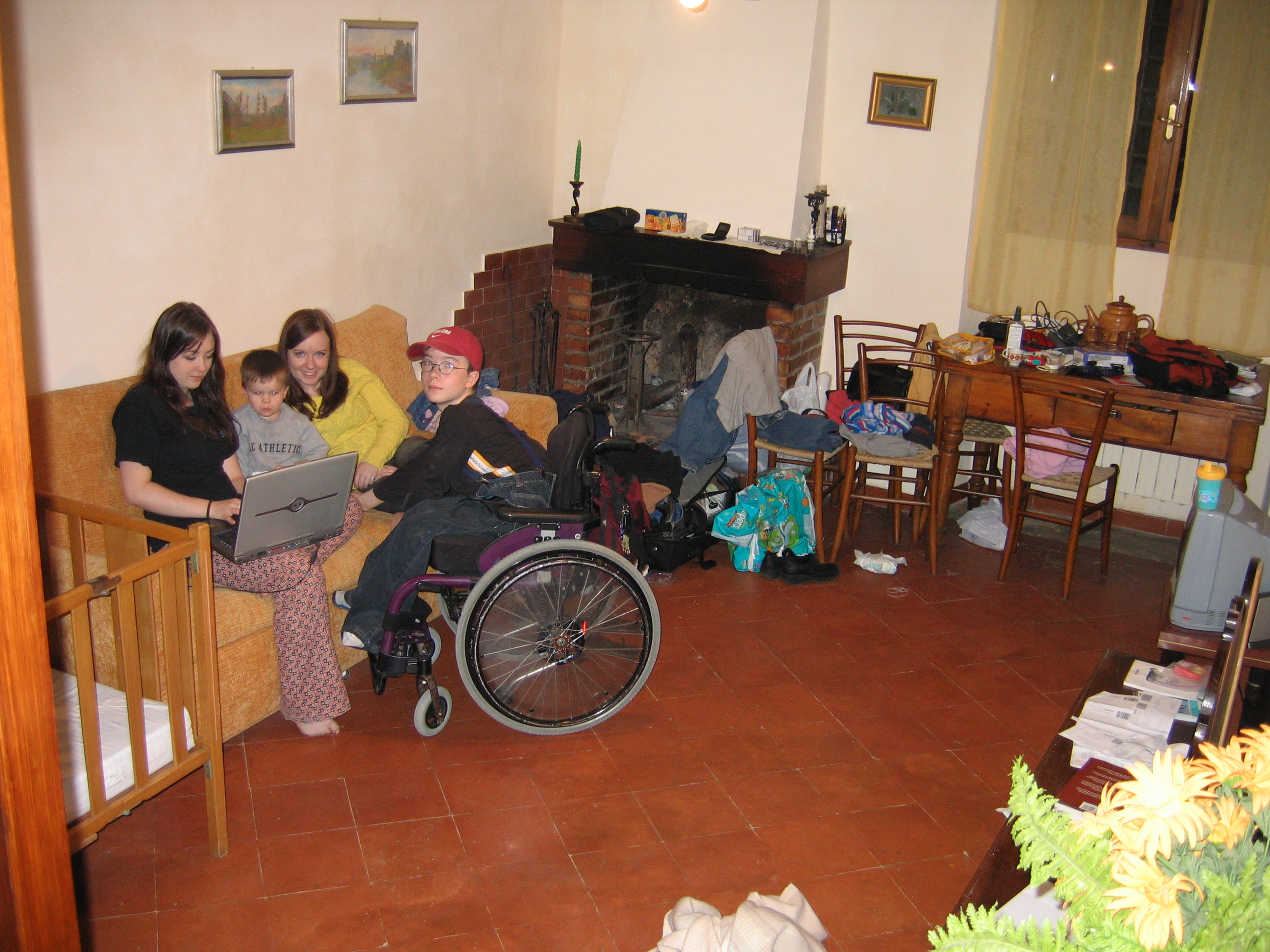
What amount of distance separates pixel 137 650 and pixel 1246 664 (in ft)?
6.83

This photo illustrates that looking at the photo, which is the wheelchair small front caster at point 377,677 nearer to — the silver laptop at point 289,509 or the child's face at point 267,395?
→ the silver laptop at point 289,509

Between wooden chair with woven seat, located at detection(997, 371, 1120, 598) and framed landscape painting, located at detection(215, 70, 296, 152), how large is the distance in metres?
2.68

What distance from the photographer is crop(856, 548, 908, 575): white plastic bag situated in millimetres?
4160

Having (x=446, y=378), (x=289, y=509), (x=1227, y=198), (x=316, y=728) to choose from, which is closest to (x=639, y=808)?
(x=316, y=728)

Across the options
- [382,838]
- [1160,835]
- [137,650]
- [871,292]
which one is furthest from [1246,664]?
[871,292]

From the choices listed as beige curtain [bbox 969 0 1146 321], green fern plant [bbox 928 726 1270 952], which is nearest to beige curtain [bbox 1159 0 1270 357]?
beige curtain [bbox 969 0 1146 321]

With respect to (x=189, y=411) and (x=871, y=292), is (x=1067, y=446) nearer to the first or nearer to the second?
(x=871, y=292)

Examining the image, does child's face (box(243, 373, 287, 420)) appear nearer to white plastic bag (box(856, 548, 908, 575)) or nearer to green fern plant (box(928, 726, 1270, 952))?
white plastic bag (box(856, 548, 908, 575))

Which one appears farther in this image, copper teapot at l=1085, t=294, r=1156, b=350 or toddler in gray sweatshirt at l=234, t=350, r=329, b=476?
copper teapot at l=1085, t=294, r=1156, b=350

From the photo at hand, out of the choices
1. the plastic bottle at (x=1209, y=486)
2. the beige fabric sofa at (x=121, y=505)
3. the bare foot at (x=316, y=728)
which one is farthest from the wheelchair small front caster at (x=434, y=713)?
the plastic bottle at (x=1209, y=486)

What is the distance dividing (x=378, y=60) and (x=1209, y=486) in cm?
306

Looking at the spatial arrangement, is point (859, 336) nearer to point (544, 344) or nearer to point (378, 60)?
point (544, 344)

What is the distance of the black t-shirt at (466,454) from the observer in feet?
9.62

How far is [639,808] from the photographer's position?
269cm
